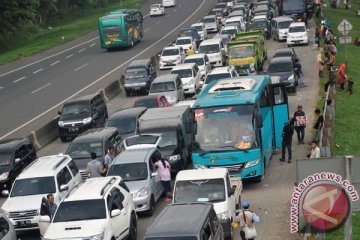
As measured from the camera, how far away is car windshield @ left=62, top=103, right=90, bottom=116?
35.0 meters

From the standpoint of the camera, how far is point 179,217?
1483 cm

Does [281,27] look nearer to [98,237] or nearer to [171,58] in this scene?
[171,58]

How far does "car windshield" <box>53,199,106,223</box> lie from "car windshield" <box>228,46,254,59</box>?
2818 centimetres

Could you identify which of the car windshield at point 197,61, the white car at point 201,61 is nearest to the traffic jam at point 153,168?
the white car at point 201,61

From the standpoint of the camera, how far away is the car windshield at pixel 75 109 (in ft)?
115

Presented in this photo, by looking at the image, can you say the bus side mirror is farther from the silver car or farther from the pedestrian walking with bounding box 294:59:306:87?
the pedestrian walking with bounding box 294:59:306:87

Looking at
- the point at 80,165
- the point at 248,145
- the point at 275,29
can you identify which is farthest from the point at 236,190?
the point at 275,29

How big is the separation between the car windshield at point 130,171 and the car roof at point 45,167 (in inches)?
62.1

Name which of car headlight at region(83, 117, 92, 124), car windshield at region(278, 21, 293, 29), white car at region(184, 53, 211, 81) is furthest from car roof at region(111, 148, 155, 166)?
car windshield at region(278, 21, 293, 29)

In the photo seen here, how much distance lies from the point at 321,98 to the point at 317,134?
1006 cm

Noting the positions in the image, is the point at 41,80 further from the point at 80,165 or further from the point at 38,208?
the point at 38,208

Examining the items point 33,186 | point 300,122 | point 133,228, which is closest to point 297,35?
point 300,122

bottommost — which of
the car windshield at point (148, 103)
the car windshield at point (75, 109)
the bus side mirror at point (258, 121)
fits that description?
the car windshield at point (75, 109)

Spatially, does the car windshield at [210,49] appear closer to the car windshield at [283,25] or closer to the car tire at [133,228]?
the car windshield at [283,25]
